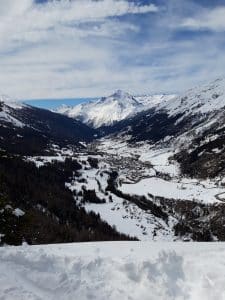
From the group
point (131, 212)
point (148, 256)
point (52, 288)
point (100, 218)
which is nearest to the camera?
point (52, 288)

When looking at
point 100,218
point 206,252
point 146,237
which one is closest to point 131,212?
point 100,218

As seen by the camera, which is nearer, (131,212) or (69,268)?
(69,268)

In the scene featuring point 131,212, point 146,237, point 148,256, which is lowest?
point 148,256

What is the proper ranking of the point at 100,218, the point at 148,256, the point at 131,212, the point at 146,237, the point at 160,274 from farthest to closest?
the point at 131,212, the point at 100,218, the point at 146,237, the point at 148,256, the point at 160,274

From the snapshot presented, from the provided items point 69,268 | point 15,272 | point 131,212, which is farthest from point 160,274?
point 131,212

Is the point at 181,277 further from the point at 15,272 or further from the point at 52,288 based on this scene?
the point at 15,272

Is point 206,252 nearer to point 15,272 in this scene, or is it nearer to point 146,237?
point 15,272

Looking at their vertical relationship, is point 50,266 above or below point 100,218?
below
